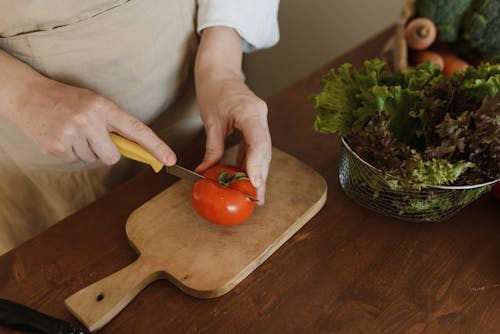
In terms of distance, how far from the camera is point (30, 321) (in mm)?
608

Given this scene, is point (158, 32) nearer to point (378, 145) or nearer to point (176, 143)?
point (176, 143)

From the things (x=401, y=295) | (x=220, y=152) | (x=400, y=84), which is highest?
(x=400, y=84)

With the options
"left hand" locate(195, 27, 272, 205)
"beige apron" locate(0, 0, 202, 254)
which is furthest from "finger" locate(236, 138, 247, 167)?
"beige apron" locate(0, 0, 202, 254)

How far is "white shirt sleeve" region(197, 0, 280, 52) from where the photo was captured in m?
0.88

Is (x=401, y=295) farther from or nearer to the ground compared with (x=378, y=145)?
nearer to the ground

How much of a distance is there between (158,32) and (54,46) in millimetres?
191

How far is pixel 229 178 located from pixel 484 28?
0.74m

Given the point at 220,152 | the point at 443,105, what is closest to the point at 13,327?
the point at 220,152

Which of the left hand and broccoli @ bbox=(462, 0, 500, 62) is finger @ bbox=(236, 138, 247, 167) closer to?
the left hand

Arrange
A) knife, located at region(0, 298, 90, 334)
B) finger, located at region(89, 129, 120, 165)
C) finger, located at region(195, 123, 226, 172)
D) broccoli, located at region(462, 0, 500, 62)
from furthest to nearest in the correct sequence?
1. broccoli, located at region(462, 0, 500, 62)
2. finger, located at region(195, 123, 226, 172)
3. finger, located at region(89, 129, 120, 165)
4. knife, located at region(0, 298, 90, 334)

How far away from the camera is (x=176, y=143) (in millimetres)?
1045

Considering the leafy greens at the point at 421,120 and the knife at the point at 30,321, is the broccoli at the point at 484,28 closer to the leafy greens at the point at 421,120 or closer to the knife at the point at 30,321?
the leafy greens at the point at 421,120

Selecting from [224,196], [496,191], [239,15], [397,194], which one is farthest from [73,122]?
[496,191]

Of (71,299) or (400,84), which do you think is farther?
(400,84)
